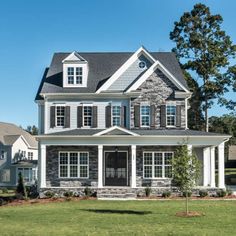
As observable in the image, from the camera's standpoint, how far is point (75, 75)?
113 ft

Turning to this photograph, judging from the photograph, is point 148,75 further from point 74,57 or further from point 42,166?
point 42,166

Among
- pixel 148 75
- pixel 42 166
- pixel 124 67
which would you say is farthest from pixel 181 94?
pixel 42 166

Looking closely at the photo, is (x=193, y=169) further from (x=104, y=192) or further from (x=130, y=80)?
(x=130, y=80)

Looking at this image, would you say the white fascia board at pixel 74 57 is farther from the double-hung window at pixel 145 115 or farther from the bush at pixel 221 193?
the bush at pixel 221 193

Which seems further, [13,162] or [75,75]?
[13,162]

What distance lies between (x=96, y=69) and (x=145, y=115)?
5681 mm

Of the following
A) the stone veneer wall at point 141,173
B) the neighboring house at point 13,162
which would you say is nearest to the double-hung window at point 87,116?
the stone veneer wall at point 141,173

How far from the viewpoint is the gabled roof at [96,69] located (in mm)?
34250

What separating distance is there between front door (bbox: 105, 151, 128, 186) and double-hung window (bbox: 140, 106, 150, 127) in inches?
97.1

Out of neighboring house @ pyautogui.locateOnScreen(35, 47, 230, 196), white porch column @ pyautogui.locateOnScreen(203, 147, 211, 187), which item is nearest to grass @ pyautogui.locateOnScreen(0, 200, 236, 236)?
neighboring house @ pyautogui.locateOnScreen(35, 47, 230, 196)

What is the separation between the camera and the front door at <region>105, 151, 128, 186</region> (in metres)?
32.9

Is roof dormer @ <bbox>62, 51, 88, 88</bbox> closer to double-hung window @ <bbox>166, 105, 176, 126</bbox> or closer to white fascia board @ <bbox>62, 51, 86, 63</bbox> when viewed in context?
white fascia board @ <bbox>62, 51, 86, 63</bbox>

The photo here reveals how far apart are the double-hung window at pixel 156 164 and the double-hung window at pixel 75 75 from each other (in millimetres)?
7138

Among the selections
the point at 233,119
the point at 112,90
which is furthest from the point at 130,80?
the point at 233,119
